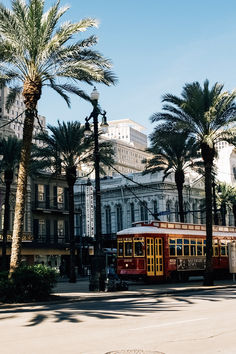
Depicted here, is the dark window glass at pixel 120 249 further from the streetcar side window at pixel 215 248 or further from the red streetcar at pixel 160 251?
the streetcar side window at pixel 215 248

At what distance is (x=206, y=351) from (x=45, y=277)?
39.2 feet

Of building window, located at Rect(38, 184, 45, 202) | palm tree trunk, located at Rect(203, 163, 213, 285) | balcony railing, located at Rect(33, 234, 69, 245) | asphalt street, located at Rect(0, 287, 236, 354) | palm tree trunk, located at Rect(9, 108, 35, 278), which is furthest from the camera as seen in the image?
building window, located at Rect(38, 184, 45, 202)

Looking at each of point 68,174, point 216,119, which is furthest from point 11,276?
point 68,174

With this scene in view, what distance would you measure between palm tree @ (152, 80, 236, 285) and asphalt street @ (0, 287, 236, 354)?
1298cm

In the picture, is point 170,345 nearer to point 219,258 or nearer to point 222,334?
point 222,334

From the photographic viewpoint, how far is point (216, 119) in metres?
29.0

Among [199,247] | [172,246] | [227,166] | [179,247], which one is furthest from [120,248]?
[227,166]

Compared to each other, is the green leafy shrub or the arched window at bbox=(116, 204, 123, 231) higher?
the arched window at bbox=(116, 204, 123, 231)

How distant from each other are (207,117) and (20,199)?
1321 centimetres

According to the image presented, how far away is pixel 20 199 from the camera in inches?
765

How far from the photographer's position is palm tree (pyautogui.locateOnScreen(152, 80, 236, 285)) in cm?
2838

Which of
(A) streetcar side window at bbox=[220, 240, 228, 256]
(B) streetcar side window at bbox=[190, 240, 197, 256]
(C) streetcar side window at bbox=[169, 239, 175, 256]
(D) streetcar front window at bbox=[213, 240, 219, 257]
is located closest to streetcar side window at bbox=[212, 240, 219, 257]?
(D) streetcar front window at bbox=[213, 240, 219, 257]

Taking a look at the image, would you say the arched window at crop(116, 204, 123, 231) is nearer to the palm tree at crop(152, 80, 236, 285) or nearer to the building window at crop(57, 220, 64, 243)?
the building window at crop(57, 220, 64, 243)

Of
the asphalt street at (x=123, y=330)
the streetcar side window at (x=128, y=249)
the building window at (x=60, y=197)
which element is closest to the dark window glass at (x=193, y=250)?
the streetcar side window at (x=128, y=249)
